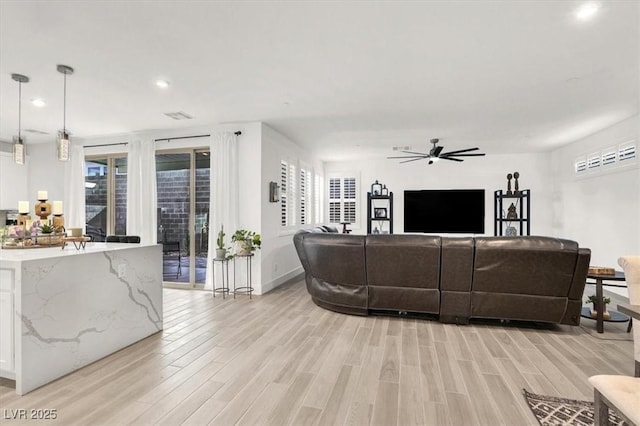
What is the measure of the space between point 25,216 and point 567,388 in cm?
479

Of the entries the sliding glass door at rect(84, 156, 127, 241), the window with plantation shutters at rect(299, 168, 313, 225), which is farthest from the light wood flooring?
the window with plantation shutters at rect(299, 168, 313, 225)

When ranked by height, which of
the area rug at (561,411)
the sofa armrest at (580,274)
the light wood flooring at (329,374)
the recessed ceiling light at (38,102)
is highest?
the recessed ceiling light at (38,102)

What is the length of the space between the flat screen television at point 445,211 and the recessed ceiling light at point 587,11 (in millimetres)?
5880

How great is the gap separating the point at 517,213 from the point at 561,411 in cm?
657

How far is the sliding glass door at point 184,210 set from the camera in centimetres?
559

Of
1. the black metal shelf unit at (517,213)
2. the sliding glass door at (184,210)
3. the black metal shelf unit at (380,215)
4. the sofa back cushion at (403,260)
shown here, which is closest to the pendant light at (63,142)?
the sliding glass door at (184,210)

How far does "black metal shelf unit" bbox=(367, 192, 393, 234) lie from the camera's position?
327 inches

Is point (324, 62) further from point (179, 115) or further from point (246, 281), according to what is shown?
point (246, 281)

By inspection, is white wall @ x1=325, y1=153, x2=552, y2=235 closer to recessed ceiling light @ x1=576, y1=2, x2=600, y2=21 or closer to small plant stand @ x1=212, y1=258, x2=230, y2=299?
small plant stand @ x1=212, y1=258, x2=230, y2=299

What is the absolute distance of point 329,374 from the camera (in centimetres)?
252

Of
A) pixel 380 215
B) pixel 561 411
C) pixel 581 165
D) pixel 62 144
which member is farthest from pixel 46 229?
pixel 581 165

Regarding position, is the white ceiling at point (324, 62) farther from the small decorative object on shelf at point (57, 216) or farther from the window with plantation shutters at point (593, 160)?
the small decorative object on shelf at point (57, 216)

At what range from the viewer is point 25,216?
313 cm

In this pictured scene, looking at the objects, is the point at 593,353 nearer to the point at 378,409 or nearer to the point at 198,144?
the point at 378,409
